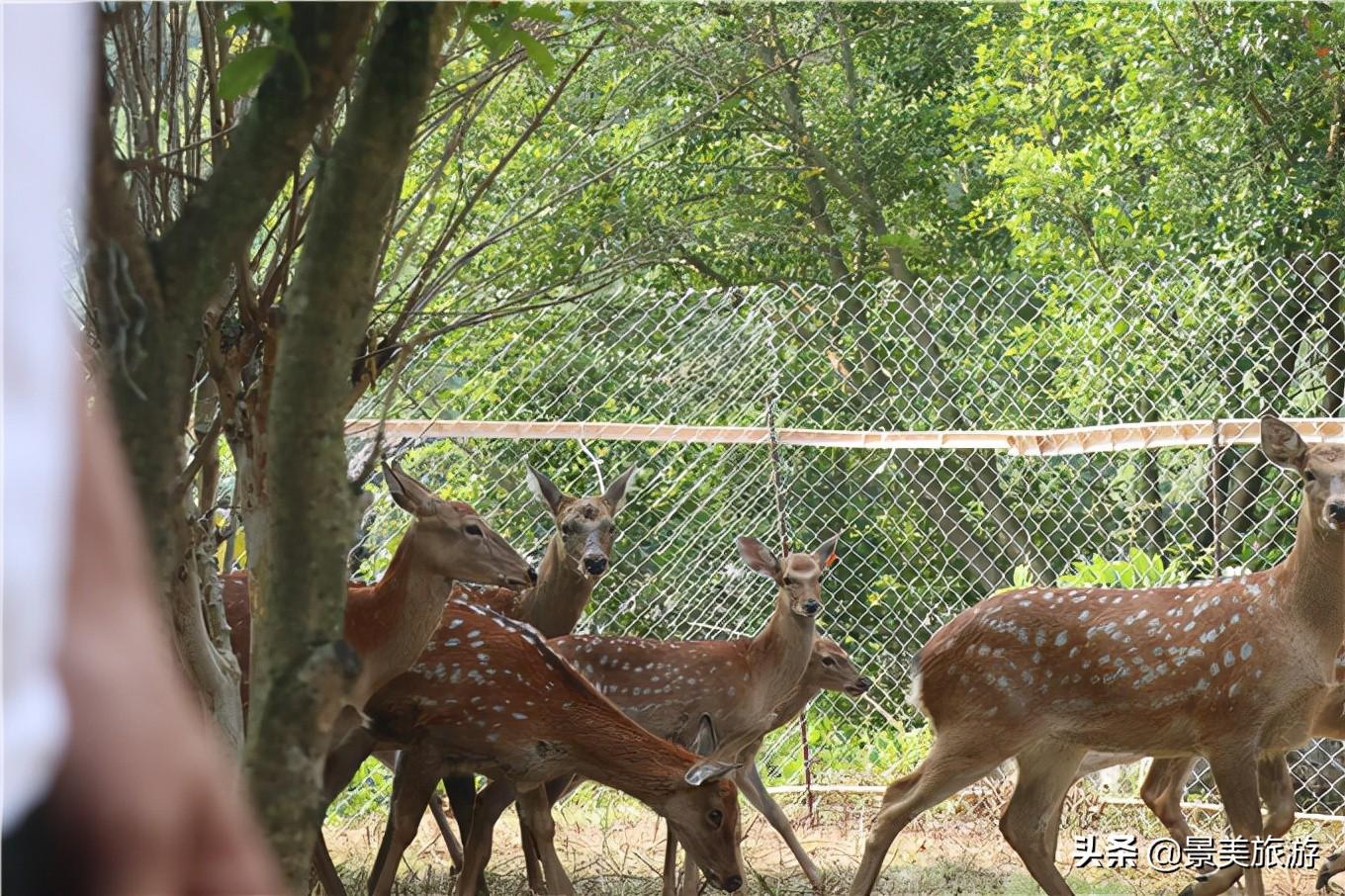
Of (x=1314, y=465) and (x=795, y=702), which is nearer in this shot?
(x=1314, y=465)

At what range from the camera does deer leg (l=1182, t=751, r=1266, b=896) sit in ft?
17.8

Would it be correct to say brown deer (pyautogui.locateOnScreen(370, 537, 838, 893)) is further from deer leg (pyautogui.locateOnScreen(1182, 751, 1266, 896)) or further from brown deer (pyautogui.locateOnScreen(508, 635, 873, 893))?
deer leg (pyautogui.locateOnScreen(1182, 751, 1266, 896))

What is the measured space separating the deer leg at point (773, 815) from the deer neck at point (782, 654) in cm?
32

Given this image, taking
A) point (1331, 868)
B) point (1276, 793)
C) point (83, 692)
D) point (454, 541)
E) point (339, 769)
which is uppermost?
point (83, 692)

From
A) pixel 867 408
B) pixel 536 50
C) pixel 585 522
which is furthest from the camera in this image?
pixel 867 408

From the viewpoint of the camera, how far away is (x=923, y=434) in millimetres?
7641

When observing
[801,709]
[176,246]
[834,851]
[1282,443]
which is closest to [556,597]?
[801,709]

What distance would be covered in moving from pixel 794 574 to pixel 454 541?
174 centimetres

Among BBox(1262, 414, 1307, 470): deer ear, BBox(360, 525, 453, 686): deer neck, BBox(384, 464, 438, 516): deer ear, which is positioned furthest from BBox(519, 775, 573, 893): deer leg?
BBox(1262, 414, 1307, 470): deer ear

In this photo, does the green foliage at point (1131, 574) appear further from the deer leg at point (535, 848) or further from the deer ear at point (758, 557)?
the deer leg at point (535, 848)

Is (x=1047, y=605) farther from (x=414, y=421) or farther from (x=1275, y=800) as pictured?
(x=414, y=421)

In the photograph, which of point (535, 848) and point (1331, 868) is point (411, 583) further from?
point (1331, 868)

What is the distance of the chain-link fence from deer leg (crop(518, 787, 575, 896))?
2.36 meters

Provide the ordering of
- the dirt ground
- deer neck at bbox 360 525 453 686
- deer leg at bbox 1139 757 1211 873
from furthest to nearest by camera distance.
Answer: deer leg at bbox 1139 757 1211 873
the dirt ground
deer neck at bbox 360 525 453 686
